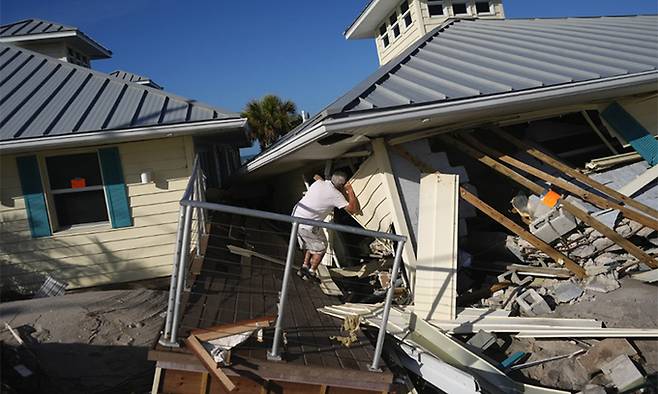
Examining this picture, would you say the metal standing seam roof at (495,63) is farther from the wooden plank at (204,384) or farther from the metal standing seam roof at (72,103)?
the wooden plank at (204,384)

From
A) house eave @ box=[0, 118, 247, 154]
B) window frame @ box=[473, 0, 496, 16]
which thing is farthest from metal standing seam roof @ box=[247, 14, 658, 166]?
window frame @ box=[473, 0, 496, 16]

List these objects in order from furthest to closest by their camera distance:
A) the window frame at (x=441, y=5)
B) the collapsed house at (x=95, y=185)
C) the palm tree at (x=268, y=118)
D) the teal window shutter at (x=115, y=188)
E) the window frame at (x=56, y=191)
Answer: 1. the palm tree at (x=268, y=118)
2. the window frame at (x=441, y=5)
3. the teal window shutter at (x=115, y=188)
4. the window frame at (x=56, y=191)
5. the collapsed house at (x=95, y=185)

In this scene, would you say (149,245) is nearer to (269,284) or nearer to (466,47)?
(269,284)

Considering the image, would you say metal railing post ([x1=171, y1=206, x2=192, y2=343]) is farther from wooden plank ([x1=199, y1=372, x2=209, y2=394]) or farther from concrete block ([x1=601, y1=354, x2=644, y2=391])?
concrete block ([x1=601, y1=354, x2=644, y2=391])

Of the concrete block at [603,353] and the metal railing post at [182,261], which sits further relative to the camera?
the concrete block at [603,353]

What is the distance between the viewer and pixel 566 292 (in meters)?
5.37

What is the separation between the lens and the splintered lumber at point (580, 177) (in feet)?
19.4

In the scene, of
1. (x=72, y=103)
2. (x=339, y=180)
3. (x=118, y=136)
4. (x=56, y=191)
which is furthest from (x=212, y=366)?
(x=72, y=103)

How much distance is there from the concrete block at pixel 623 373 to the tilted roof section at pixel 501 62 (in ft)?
9.85

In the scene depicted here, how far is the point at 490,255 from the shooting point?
6.70 m

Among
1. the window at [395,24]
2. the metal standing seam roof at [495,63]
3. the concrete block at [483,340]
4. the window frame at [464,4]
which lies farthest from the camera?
the window at [395,24]

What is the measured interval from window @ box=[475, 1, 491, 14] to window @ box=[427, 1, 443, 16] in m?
1.15

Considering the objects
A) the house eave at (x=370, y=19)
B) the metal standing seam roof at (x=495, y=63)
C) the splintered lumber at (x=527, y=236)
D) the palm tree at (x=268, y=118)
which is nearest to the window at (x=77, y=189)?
the metal standing seam roof at (x=495, y=63)

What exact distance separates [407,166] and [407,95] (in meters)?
1.05
